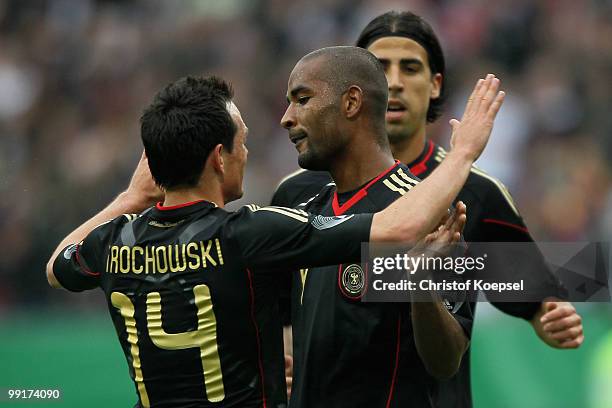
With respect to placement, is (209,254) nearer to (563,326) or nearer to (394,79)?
(394,79)

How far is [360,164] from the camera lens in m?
4.31

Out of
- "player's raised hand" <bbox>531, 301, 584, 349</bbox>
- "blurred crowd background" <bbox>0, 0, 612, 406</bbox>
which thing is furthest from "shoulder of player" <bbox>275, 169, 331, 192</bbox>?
"blurred crowd background" <bbox>0, 0, 612, 406</bbox>

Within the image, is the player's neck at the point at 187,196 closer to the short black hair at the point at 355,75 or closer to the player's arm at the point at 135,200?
the player's arm at the point at 135,200

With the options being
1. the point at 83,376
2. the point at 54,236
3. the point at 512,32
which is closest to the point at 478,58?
the point at 512,32

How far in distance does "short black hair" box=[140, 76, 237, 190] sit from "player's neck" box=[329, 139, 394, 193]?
1.71 feet

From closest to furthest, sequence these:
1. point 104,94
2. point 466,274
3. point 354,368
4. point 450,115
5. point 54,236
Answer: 1. point 354,368
2. point 466,274
3. point 54,236
4. point 450,115
5. point 104,94

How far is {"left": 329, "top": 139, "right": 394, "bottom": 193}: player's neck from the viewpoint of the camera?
14.1 ft

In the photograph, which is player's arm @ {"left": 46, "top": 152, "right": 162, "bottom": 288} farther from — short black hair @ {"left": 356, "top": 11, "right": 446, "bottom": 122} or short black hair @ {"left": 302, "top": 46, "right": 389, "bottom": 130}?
short black hair @ {"left": 356, "top": 11, "right": 446, "bottom": 122}

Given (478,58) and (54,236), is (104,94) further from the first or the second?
(478,58)

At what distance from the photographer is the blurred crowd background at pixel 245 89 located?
35.7 ft

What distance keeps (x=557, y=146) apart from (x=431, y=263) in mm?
7861

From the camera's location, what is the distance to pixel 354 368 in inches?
163
